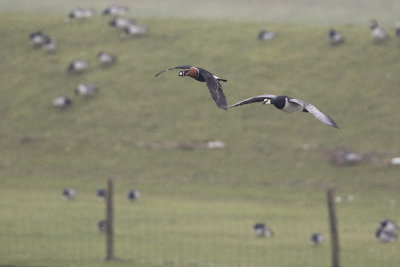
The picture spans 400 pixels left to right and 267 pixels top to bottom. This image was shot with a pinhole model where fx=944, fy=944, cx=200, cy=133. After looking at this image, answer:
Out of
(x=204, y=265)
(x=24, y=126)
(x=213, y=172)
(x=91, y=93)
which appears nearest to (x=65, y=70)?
(x=91, y=93)

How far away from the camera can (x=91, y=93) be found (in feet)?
156

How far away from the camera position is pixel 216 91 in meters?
7.28

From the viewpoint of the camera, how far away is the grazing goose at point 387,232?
27547mm

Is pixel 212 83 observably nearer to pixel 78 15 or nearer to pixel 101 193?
pixel 101 193

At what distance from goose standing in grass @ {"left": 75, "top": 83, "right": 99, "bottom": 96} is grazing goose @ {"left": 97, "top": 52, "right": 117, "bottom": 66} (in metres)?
3.63

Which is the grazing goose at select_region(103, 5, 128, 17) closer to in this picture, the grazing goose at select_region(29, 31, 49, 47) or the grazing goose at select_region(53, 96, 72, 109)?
the grazing goose at select_region(29, 31, 49, 47)

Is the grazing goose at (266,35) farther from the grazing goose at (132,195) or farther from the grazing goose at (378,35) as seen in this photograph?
the grazing goose at (132,195)

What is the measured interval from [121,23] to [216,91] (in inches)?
1954

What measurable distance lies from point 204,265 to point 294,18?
137ft

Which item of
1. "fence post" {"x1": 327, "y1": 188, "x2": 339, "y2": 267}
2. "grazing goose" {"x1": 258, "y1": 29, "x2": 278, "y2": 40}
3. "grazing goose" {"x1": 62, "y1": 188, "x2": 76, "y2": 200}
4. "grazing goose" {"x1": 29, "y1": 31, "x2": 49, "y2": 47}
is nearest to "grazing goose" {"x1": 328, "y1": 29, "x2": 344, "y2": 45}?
"grazing goose" {"x1": 258, "y1": 29, "x2": 278, "y2": 40}

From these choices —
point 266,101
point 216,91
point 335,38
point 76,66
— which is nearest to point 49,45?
point 76,66

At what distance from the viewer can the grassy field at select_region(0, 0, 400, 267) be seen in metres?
27.3

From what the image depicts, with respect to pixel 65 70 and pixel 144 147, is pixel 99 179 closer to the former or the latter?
pixel 144 147

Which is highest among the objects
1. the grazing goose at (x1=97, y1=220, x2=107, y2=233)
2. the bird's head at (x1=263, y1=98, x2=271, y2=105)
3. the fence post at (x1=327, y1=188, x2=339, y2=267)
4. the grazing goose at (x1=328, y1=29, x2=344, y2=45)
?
the grazing goose at (x1=328, y1=29, x2=344, y2=45)
